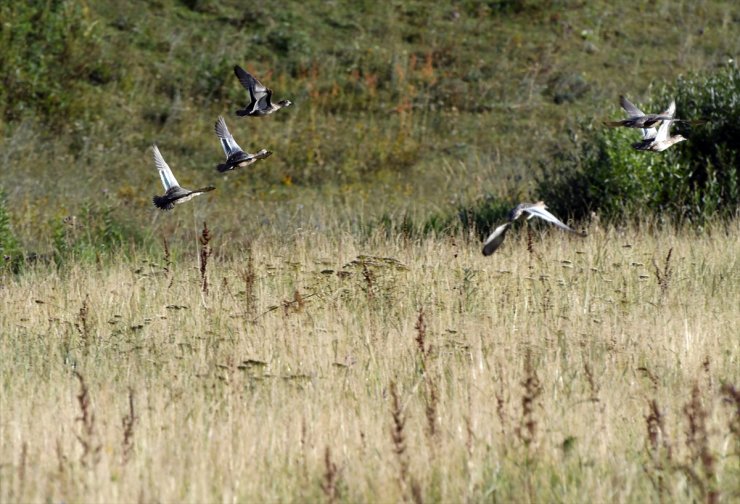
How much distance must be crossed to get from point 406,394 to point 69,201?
9.81 m

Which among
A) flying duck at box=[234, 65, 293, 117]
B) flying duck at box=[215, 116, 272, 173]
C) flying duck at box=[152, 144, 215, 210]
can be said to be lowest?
flying duck at box=[152, 144, 215, 210]

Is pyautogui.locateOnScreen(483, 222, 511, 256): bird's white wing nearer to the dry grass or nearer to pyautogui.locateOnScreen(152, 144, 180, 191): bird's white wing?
the dry grass

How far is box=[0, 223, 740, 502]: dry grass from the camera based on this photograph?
4.64m

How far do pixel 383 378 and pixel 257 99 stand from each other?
9.52 ft

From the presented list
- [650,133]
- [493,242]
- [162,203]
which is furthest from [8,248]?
[650,133]

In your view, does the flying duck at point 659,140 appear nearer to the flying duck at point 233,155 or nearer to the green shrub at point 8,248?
the flying duck at point 233,155

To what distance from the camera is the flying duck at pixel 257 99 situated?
313 inches

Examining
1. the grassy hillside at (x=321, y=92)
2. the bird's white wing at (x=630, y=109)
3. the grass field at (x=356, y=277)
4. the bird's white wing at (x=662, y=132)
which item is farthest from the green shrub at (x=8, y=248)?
the bird's white wing at (x=662, y=132)

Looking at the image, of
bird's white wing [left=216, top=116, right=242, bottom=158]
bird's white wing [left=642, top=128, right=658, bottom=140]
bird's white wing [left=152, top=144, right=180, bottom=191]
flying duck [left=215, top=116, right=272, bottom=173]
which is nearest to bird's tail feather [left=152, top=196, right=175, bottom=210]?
bird's white wing [left=152, top=144, right=180, bottom=191]

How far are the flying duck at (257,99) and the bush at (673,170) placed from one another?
15.4ft

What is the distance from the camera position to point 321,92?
18.6 m

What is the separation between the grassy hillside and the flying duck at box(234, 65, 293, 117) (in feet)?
15.5

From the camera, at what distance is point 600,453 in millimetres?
4883

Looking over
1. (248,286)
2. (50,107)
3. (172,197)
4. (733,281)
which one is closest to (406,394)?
(248,286)
